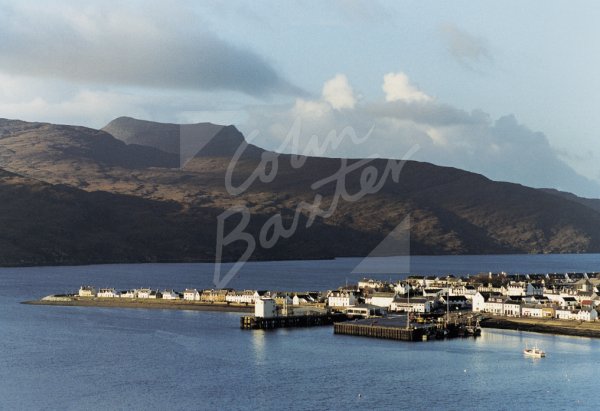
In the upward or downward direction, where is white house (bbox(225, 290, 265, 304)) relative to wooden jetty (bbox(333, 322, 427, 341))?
upward

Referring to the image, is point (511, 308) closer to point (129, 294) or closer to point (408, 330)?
point (408, 330)

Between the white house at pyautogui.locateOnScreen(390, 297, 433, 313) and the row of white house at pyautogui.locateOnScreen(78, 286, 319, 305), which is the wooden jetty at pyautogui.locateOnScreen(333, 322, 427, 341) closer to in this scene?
the white house at pyautogui.locateOnScreen(390, 297, 433, 313)

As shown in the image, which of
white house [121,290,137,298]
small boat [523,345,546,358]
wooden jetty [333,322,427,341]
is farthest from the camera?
white house [121,290,137,298]

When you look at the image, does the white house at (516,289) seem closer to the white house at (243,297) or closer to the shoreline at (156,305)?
the white house at (243,297)

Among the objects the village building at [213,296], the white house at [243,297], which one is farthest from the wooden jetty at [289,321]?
the village building at [213,296]

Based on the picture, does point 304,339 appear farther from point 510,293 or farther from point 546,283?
point 546,283

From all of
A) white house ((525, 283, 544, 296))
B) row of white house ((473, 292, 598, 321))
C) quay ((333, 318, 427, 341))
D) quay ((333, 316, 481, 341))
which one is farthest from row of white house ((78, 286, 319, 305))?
white house ((525, 283, 544, 296))

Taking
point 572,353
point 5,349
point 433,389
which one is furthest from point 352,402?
point 5,349
